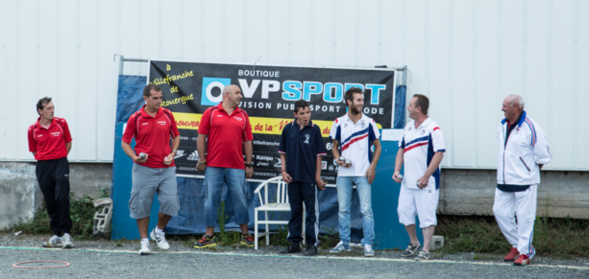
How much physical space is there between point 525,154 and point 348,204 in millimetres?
2004

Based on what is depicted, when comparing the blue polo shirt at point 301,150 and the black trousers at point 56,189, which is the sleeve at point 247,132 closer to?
the blue polo shirt at point 301,150

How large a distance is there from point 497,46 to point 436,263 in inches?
128

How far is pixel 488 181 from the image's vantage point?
844cm

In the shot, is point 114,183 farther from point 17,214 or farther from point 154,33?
point 154,33

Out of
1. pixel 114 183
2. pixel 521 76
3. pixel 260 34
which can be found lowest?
pixel 114 183

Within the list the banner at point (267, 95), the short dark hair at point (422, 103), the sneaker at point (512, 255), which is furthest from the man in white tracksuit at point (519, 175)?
the banner at point (267, 95)

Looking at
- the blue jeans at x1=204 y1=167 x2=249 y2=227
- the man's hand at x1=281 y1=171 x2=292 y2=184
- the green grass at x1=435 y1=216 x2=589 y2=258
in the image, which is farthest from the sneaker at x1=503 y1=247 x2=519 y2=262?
the blue jeans at x1=204 y1=167 x2=249 y2=227

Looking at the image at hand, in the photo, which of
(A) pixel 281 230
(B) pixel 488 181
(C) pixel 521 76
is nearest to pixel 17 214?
(A) pixel 281 230

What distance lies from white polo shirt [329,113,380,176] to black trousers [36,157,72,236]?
328 cm

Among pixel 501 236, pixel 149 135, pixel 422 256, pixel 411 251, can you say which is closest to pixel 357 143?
pixel 411 251

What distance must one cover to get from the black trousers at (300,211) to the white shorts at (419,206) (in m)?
0.97

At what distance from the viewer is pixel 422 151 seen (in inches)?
280

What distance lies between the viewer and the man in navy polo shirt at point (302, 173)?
24.0ft

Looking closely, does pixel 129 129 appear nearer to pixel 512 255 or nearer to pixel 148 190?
pixel 148 190
